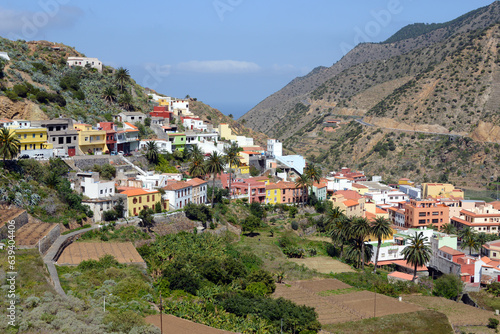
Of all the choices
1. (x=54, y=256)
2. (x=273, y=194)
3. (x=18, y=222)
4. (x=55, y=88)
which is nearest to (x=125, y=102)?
(x=55, y=88)

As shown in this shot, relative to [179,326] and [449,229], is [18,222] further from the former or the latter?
[449,229]

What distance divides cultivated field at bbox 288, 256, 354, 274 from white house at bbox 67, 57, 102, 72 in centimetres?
5704

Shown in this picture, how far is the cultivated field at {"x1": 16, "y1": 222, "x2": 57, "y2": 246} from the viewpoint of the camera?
41156 mm

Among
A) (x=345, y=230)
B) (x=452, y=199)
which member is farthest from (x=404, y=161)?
(x=345, y=230)

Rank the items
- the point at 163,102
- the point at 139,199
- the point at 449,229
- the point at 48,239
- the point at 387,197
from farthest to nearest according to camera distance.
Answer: the point at 163,102 → the point at 387,197 → the point at 449,229 → the point at 139,199 → the point at 48,239

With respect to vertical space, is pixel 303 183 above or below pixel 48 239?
above

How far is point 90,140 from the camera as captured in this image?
6719 centimetres

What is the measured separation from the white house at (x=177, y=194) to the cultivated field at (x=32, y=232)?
51.3 feet

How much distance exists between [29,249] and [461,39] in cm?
14911

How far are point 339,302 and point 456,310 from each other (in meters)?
10.7

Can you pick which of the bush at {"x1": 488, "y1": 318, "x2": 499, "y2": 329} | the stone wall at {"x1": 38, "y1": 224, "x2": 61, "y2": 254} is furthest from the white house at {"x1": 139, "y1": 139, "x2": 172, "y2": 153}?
the bush at {"x1": 488, "y1": 318, "x2": 499, "y2": 329}

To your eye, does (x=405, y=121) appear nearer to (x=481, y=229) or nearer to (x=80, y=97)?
(x=481, y=229)

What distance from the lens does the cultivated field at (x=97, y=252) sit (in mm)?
43156

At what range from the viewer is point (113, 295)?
36156 millimetres
